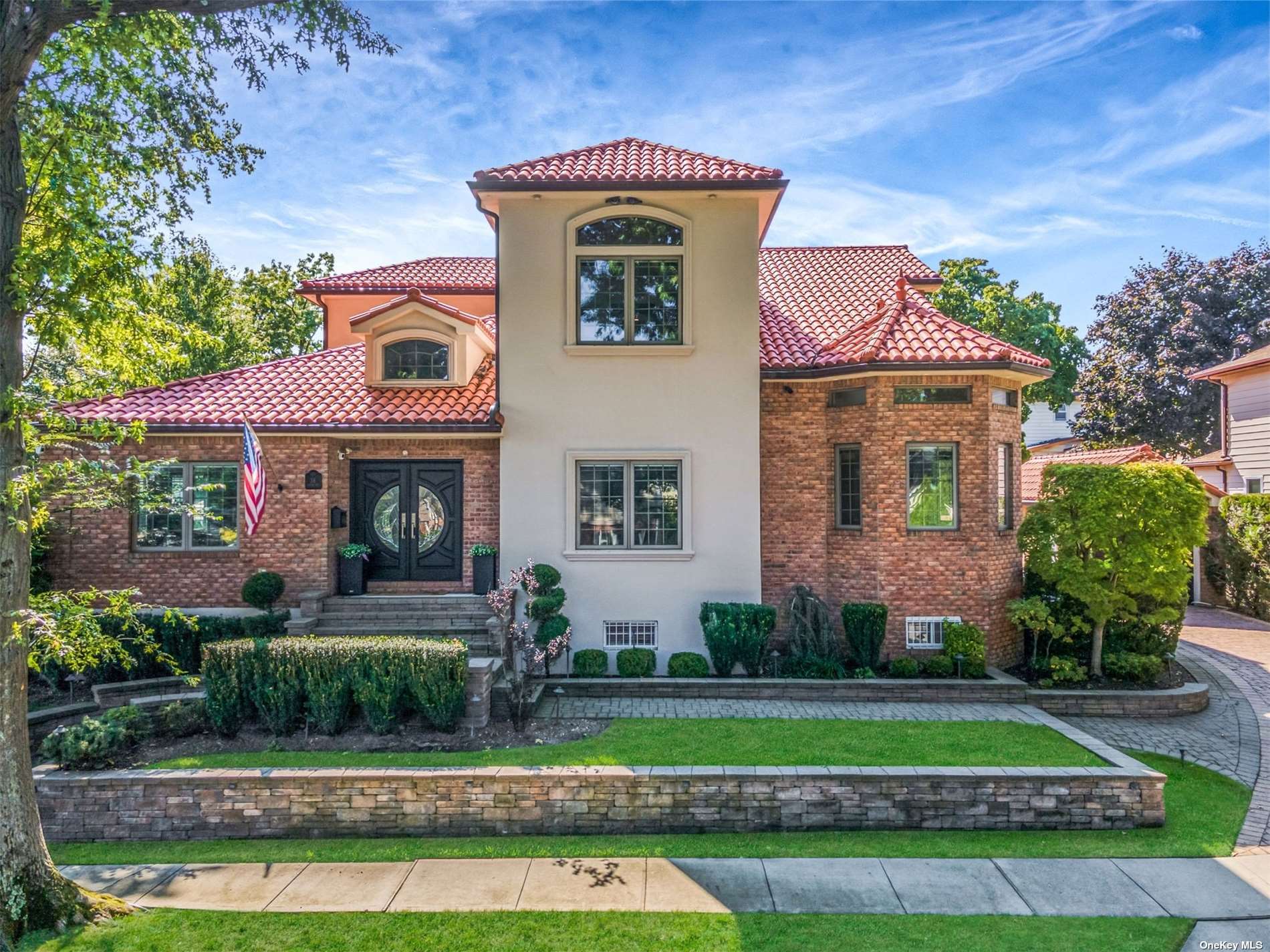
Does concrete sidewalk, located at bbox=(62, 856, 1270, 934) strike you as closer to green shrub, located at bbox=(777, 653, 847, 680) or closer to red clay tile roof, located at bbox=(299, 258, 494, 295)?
green shrub, located at bbox=(777, 653, 847, 680)

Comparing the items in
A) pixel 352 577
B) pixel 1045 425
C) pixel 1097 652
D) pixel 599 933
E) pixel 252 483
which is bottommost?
pixel 599 933

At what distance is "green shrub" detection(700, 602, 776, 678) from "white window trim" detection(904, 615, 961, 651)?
2.35m

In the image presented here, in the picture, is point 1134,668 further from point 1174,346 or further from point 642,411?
point 1174,346

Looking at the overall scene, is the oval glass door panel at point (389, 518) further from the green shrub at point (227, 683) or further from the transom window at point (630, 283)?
the transom window at point (630, 283)

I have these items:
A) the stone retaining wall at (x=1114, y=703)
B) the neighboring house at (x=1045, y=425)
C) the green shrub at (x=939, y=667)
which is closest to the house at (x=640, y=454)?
the green shrub at (x=939, y=667)

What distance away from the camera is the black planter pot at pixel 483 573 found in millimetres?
12609

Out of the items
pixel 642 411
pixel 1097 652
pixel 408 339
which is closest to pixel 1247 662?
pixel 1097 652

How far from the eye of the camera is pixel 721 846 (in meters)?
7.20

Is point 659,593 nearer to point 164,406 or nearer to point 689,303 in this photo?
point 689,303

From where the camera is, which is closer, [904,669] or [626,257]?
[904,669]

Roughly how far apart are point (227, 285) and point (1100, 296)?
38.4 meters

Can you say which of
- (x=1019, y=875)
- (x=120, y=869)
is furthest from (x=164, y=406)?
(x=1019, y=875)

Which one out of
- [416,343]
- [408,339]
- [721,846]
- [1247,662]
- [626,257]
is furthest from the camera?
[1247,662]

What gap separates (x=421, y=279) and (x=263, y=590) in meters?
9.60
